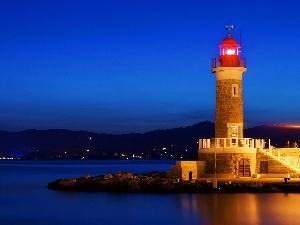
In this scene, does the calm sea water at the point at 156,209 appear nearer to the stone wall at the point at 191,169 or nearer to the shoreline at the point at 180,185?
the shoreline at the point at 180,185

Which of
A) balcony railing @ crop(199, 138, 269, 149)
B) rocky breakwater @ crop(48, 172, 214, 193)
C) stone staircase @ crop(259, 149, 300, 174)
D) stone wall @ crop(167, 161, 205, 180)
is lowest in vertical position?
rocky breakwater @ crop(48, 172, 214, 193)

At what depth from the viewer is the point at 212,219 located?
1150 inches

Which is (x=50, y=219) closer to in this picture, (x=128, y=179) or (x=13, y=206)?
(x=13, y=206)

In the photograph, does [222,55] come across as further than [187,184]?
Yes

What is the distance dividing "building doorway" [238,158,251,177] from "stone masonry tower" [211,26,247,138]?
159 cm

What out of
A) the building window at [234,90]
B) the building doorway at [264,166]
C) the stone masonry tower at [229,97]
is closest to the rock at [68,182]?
the stone masonry tower at [229,97]

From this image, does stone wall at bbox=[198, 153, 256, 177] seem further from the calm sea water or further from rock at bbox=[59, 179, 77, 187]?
rock at bbox=[59, 179, 77, 187]

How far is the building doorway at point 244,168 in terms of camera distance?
38219 mm

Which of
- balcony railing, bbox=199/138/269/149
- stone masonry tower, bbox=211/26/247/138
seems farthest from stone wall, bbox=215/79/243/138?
balcony railing, bbox=199/138/269/149

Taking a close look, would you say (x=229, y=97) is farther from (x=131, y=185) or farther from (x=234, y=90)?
(x=131, y=185)

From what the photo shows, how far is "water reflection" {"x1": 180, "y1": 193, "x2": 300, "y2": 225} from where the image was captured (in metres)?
29.1

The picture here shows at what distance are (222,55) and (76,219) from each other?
13848mm

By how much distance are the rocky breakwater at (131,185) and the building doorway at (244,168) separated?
2.75 metres

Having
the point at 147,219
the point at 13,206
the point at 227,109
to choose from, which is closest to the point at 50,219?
the point at 147,219
